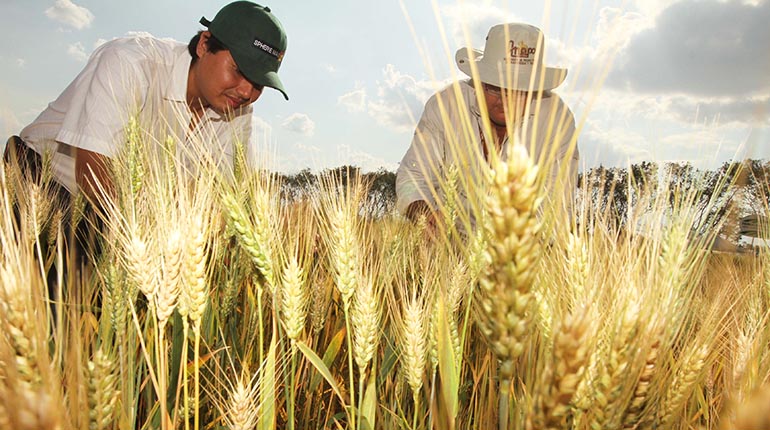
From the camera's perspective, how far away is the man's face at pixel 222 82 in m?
2.74

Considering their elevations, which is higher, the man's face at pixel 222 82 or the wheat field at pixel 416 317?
the man's face at pixel 222 82

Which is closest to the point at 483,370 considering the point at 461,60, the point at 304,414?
the point at 304,414

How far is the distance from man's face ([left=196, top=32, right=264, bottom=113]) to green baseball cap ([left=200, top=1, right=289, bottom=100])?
0.27ft

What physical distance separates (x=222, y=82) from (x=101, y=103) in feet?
2.04

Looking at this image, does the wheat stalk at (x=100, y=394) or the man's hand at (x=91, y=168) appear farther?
the man's hand at (x=91, y=168)

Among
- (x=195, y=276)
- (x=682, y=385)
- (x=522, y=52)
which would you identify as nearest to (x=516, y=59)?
(x=522, y=52)

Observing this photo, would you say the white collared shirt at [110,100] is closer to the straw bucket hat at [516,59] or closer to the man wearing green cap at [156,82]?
the man wearing green cap at [156,82]

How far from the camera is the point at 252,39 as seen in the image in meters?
2.70

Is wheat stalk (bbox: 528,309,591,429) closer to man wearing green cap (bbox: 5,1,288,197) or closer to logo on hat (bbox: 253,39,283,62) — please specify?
man wearing green cap (bbox: 5,1,288,197)

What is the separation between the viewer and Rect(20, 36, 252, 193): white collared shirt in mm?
2441

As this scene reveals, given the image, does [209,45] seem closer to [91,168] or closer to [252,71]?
[252,71]

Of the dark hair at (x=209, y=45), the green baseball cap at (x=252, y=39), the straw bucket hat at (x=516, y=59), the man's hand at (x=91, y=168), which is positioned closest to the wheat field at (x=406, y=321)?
the man's hand at (x=91, y=168)

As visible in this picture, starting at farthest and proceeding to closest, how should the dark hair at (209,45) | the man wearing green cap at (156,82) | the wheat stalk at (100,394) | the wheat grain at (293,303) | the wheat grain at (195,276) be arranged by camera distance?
the dark hair at (209,45), the man wearing green cap at (156,82), the wheat grain at (293,303), the wheat grain at (195,276), the wheat stalk at (100,394)

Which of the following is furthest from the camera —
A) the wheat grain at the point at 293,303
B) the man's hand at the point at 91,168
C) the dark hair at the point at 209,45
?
the dark hair at the point at 209,45
